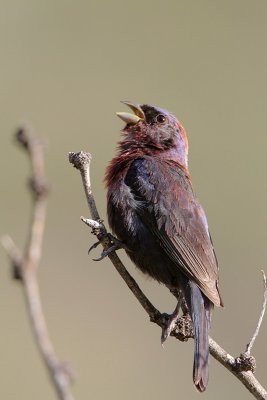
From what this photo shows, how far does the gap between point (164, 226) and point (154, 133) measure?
1068mm

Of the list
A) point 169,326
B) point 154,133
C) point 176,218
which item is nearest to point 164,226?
point 176,218

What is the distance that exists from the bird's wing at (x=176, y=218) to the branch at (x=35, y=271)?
3.18m

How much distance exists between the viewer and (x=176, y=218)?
4906 millimetres

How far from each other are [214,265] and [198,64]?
13.1m

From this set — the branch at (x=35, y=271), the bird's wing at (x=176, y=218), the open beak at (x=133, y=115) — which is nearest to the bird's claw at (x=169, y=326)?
the bird's wing at (x=176, y=218)

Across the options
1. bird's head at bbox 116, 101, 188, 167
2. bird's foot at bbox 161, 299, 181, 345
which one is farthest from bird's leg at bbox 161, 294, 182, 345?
bird's head at bbox 116, 101, 188, 167

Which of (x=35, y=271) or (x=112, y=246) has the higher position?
(x=112, y=246)

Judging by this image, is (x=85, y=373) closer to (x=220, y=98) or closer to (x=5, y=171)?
(x=5, y=171)

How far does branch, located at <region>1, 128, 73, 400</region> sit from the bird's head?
13.5 feet

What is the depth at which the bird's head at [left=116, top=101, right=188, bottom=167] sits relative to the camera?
565 cm

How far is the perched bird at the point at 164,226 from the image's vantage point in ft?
15.3

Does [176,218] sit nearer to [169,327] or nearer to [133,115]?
[169,327]

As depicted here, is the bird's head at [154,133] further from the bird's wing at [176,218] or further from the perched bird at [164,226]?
the bird's wing at [176,218]

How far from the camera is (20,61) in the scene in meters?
16.9
